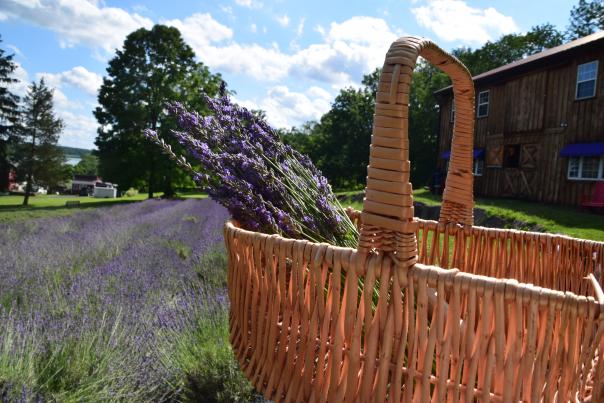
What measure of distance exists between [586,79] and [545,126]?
1874mm

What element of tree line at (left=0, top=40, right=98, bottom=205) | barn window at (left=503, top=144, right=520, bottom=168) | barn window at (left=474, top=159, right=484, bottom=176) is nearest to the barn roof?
barn window at (left=503, top=144, right=520, bottom=168)

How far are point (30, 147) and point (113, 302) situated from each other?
3562 centimetres

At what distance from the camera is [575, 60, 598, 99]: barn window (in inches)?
474

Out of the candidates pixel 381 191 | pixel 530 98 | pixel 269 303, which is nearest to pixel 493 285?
pixel 381 191

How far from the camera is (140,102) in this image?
1032 inches

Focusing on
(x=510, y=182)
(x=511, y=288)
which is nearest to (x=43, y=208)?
(x=510, y=182)

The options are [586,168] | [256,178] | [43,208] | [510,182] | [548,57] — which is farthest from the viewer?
[43,208]

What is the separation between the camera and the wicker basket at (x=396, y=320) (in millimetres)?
826

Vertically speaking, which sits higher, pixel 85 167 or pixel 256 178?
pixel 85 167

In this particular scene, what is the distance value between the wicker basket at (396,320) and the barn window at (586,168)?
13374 mm

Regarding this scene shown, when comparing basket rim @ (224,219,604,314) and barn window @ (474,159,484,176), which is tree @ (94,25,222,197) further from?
basket rim @ (224,219,604,314)

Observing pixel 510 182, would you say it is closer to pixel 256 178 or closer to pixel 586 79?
pixel 586 79

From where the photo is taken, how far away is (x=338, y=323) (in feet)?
3.31

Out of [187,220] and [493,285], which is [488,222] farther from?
[493,285]
